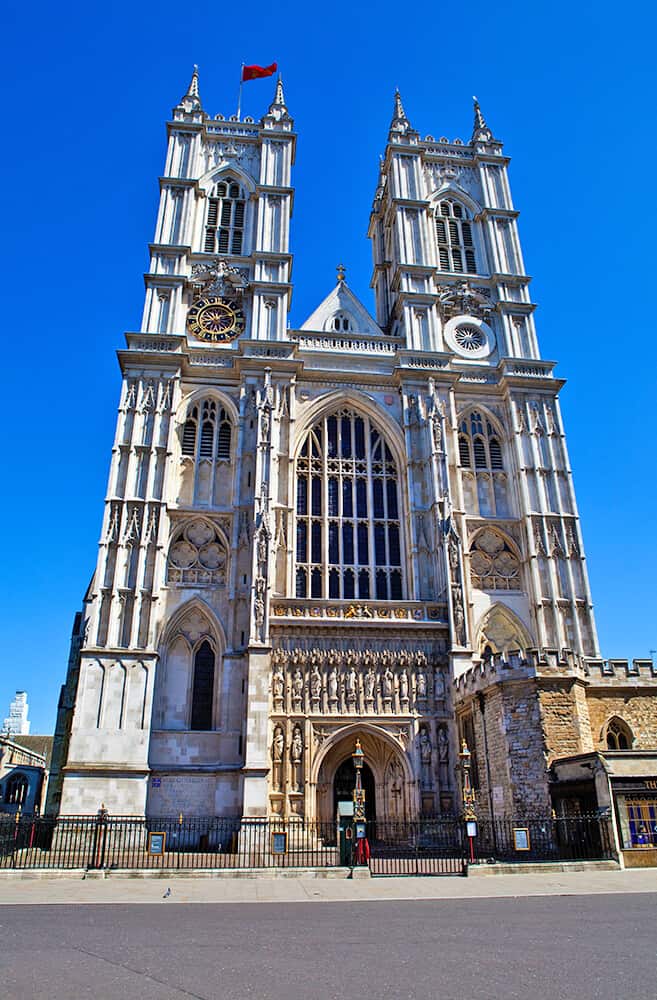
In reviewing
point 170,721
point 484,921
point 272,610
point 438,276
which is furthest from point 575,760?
point 438,276

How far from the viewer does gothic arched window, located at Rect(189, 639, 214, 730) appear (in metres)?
25.6

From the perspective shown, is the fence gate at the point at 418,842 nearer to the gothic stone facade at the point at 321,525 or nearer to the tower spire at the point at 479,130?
the gothic stone facade at the point at 321,525

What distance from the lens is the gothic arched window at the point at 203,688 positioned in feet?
84.0

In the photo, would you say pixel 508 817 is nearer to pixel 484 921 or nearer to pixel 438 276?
pixel 484 921

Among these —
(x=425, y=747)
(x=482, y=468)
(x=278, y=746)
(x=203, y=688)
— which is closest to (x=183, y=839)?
(x=278, y=746)

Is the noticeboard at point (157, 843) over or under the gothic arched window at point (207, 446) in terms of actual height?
under

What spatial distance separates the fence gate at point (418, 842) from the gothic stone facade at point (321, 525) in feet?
2.63

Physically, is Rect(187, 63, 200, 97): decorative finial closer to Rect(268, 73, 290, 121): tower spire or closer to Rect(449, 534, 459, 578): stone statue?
Rect(268, 73, 290, 121): tower spire

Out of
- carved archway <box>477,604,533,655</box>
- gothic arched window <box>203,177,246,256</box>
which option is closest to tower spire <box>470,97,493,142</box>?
gothic arched window <box>203,177,246,256</box>

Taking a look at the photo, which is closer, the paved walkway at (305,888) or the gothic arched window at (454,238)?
the paved walkway at (305,888)

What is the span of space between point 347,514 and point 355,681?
756 cm

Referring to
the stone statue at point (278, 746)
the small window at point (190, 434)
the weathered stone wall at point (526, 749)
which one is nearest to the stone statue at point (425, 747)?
the stone statue at point (278, 746)

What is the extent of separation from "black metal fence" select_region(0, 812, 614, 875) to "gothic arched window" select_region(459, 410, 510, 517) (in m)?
13.2

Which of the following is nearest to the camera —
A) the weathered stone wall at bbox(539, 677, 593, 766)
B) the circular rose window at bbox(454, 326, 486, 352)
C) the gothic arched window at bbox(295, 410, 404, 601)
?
the weathered stone wall at bbox(539, 677, 593, 766)
